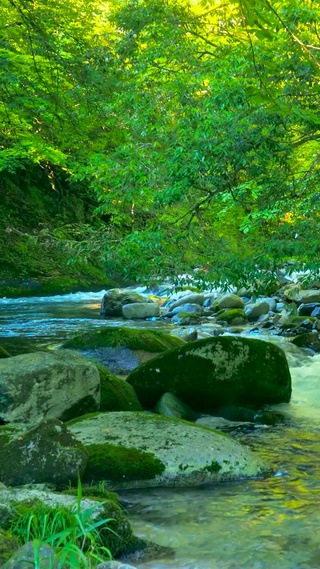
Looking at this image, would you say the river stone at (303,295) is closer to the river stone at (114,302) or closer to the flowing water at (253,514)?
the river stone at (114,302)

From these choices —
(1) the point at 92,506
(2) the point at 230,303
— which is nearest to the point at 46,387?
(1) the point at 92,506

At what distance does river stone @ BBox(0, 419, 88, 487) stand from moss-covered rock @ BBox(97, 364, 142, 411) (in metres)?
2.06

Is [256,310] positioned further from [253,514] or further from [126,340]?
[253,514]

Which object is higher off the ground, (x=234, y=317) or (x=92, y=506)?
(x=234, y=317)

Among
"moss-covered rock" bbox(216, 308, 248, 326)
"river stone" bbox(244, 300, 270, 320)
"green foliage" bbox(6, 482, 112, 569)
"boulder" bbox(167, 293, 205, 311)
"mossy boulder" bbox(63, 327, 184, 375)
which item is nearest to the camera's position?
"green foliage" bbox(6, 482, 112, 569)

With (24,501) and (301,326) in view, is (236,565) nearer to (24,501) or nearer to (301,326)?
(24,501)

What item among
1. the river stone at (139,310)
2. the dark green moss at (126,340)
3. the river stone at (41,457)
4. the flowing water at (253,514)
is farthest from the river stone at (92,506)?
the river stone at (139,310)

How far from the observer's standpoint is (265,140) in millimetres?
6664

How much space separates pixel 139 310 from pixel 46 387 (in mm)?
9791

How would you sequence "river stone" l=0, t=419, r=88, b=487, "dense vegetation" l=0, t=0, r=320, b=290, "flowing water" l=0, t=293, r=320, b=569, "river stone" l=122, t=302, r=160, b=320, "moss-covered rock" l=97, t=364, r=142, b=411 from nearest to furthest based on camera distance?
"flowing water" l=0, t=293, r=320, b=569
"river stone" l=0, t=419, r=88, b=487
"moss-covered rock" l=97, t=364, r=142, b=411
"dense vegetation" l=0, t=0, r=320, b=290
"river stone" l=122, t=302, r=160, b=320

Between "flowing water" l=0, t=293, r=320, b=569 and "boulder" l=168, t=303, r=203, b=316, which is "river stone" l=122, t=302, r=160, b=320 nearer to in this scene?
"boulder" l=168, t=303, r=203, b=316

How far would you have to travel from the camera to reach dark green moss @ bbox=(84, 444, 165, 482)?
4.55m

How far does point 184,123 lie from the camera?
307 inches

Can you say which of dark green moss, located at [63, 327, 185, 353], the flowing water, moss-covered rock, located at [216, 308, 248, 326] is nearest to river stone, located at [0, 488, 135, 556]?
the flowing water
